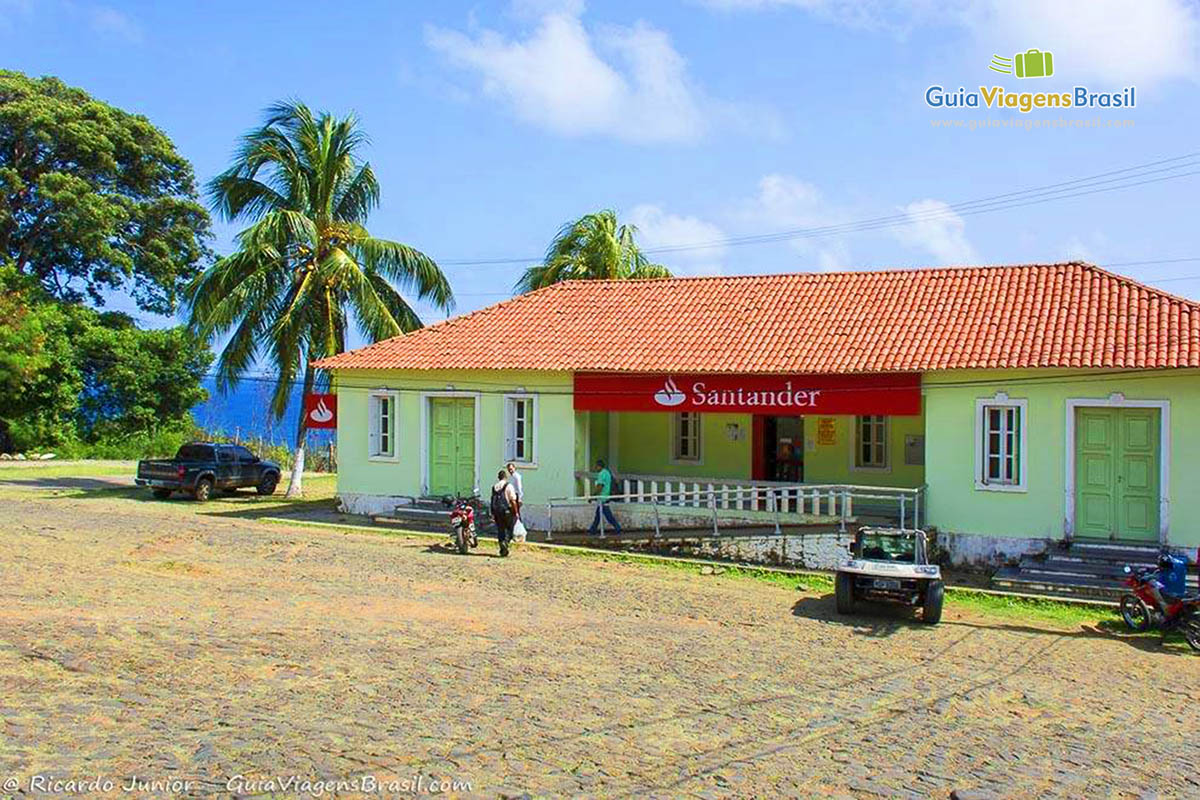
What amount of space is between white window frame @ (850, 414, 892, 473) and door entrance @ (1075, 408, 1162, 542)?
444 centimetres

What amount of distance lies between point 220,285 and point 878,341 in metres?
17.0

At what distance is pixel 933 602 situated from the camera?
1407cm

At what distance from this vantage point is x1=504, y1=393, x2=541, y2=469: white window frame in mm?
22016

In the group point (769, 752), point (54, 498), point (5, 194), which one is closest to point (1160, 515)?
point (769, 752)

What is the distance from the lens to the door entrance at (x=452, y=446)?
75.1 ft

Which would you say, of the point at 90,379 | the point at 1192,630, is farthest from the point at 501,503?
the point at 90,379

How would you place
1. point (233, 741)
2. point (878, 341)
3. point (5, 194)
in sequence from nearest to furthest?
point (233, 741) → point (878, 341) → point (5, 194)

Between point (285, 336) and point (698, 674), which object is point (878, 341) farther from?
point (285, 336)

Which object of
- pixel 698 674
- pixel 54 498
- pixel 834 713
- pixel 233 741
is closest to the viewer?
pixel 233 741

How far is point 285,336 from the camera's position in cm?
2717

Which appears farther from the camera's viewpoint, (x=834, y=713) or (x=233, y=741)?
(x=834, y=713)

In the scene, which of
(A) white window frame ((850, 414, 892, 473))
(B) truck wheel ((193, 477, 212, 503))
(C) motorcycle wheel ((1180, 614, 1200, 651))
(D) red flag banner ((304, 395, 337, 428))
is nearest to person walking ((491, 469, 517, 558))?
(D) red flag banner ((304, 395, 337, 428))

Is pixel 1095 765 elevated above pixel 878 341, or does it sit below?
below

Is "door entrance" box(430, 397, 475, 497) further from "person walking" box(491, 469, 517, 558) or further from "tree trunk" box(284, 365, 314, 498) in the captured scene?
"tree trunk" box(284, 365, 314, 498)
